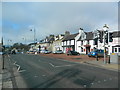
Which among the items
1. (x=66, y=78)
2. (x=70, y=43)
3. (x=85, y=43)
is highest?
(x=70, y=43)

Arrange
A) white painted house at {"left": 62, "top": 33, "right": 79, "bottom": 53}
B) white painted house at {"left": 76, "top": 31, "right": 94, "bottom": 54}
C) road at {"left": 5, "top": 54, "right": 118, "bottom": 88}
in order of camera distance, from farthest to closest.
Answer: white painted house at {"left": 62, "top": 33, "right": 79, "bottom": 53}
white painted house at {"left": 76, "top": 31, "right": 94, "bottom": 54}
road at {"left": 5, "top": 54, "right": 118, "bottom": 88}

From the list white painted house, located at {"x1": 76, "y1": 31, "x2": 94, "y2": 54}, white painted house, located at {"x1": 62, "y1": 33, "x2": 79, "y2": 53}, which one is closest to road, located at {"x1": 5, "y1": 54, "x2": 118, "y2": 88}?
white painted house, located at {"x1": 76, "y1": 31, "x2": 94, "y2": 54}

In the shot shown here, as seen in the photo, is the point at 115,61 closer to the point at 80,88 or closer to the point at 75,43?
the point at 80,88

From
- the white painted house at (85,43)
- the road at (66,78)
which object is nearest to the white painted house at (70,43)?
the white painted house at (85,43)

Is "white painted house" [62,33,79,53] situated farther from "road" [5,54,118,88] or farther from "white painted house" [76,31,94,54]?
"road" [5,54,118,88]

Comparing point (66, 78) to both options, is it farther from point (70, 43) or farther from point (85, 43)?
point (70, 43)

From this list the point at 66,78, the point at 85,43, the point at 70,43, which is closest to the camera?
the point at 66,78

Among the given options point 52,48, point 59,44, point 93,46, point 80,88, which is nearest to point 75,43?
point 93,46

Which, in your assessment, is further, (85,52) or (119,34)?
(85,52)

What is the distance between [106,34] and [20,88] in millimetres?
13829

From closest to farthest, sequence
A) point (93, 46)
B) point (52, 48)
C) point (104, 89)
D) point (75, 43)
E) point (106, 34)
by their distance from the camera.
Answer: point (104, 89) → point (106, 34) → point (93, 46) → point (75, 43) → point (52, 48)

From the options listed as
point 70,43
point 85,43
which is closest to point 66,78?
point 85,43

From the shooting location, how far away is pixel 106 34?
18.3 metres

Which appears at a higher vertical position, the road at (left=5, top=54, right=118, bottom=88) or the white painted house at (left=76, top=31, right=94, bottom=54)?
the white painted house at (left=76, top=31, right=94, bottom=54)
